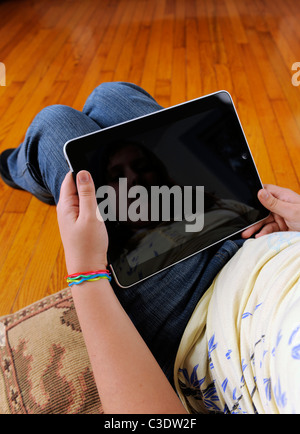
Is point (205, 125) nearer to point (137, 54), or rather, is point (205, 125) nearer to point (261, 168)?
point (261, 168)

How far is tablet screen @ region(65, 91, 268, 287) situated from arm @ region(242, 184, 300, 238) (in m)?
0.03

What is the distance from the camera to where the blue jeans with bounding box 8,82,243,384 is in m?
0.62

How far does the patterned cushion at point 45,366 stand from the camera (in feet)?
2.14

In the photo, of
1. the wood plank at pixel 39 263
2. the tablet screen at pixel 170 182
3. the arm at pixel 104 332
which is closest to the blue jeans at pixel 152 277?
the tablet screen at pixel 170 182

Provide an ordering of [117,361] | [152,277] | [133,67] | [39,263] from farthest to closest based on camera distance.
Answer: [133,67]
[39,263]
[152,277]
[117,361]

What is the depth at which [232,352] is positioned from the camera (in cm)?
48

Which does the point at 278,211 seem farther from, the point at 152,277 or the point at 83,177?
the point at 83,177

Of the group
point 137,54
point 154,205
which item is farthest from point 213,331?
point 137,54

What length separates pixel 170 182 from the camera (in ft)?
2.18

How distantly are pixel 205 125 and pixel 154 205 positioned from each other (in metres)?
0.19

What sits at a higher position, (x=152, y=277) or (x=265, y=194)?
(x=265, y=194)

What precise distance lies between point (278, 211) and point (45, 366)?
562 mm

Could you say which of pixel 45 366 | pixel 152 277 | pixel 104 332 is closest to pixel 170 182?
pixel 152 277

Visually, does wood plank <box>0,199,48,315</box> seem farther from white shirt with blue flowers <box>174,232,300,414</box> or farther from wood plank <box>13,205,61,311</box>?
white shirt with blue flowers <box>174,232,300,414</box>
